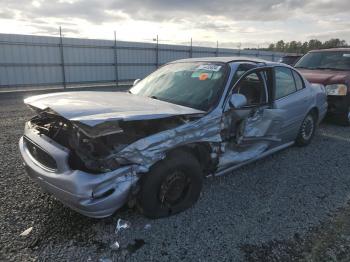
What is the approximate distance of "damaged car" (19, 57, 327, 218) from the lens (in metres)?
2.58

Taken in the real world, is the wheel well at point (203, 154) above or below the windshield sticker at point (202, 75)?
below

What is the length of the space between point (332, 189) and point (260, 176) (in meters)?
0.89

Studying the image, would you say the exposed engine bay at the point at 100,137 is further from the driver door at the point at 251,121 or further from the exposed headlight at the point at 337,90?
the exposed headlight at the point at 337,90

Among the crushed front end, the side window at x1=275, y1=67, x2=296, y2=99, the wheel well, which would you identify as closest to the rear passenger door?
the side window at x1=275, y1=67, x2=296, y2=99

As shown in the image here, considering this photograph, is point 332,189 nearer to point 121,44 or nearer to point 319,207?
point 319,207

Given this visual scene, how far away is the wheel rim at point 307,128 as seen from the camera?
535 cm

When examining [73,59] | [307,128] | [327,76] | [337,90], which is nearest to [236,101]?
[307,128]

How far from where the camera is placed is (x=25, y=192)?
3525 mm

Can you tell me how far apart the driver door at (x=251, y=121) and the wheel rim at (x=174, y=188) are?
60 centimetres

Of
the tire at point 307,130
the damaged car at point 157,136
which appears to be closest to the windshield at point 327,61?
the tire at point 307,130

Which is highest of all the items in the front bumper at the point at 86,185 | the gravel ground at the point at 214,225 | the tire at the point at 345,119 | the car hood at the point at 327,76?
the car hood at the point at 327,76

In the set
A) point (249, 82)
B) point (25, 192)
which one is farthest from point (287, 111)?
point (25, 192)

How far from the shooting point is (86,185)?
2461mm

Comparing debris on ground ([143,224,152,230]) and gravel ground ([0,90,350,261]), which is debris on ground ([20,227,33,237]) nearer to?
gravel ground ([0,90,350,261])
